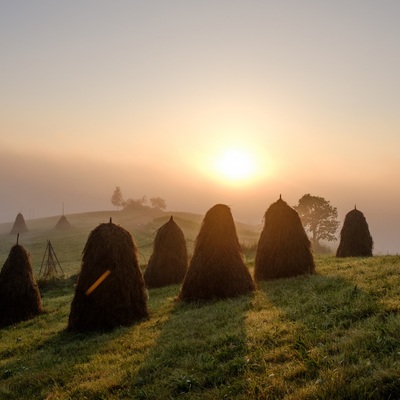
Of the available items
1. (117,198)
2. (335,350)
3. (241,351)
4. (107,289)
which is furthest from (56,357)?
(117,198)

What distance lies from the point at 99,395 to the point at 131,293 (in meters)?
7.74

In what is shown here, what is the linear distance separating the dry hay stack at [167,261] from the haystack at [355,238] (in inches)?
490

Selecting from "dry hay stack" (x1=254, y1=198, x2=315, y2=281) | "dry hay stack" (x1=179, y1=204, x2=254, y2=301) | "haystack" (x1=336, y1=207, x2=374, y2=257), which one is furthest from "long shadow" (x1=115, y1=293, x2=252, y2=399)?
"haystack" (x1=336, y1=207, x2=374, y2=257)

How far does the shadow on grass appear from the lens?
18.2 ft

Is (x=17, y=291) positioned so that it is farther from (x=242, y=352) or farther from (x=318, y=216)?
(x=318, y=216)

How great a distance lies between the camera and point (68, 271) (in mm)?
38594

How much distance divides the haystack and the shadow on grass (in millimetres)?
16947

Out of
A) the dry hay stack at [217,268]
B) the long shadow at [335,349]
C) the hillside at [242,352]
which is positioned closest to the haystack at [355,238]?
the hillside at [242,352]

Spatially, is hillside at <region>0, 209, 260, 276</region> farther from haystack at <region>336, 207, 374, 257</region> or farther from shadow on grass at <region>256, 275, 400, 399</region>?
shadow on grass at <region>256, 275, 400, 399</region>

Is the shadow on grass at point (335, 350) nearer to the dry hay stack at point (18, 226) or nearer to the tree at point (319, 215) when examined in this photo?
the tree at point (319, 215)

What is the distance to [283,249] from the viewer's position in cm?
1864

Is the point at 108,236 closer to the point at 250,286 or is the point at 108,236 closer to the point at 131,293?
the point at 131,293

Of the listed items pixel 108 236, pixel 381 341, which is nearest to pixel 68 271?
pixel 108 236

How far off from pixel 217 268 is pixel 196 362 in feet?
27.3
